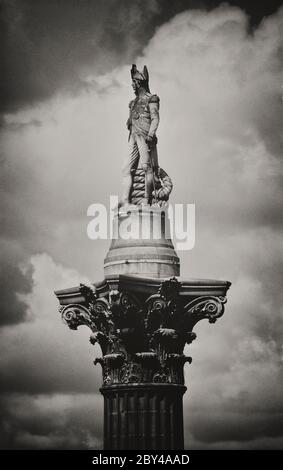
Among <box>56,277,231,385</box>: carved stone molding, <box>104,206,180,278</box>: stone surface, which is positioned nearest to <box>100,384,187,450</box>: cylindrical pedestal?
<box>56,277,231,385</box>: carved stone molding

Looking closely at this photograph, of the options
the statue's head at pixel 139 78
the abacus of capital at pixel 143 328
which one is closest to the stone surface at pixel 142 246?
the abacus of capital at pixel 143 328

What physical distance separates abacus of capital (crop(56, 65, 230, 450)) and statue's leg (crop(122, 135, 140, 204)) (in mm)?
1698

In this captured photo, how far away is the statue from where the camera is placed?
2583 cm

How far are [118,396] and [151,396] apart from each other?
0.91 m

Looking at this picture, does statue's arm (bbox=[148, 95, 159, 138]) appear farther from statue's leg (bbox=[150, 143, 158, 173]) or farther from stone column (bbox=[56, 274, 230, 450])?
stone column (bbox=[56, 274, 230, 450])

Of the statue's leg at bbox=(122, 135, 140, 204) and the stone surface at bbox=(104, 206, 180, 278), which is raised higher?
the statue's leg at bbox=(122, 135, 140, 204)

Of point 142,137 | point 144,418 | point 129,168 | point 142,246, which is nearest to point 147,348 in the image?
point 144,418

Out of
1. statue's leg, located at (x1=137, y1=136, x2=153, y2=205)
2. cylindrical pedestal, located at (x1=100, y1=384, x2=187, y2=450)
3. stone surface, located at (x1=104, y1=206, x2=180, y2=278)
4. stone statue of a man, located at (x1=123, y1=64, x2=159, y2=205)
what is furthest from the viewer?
stone statue of a man, located at (x1=123, y1=64, x2=159, y2=205)

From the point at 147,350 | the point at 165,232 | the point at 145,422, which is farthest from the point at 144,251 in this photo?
the point at 145,422

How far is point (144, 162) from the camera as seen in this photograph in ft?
85.2

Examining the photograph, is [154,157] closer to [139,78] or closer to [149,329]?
[139,78]

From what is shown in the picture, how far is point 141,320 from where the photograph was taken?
23.5 m
